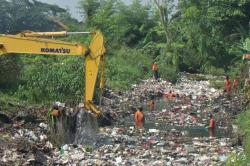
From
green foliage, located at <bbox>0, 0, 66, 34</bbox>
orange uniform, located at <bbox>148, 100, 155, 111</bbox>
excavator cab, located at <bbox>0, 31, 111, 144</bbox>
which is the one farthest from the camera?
green foliage, located at <bbox>0, 0, 66, 34</bbox>

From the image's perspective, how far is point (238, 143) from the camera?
13766mm

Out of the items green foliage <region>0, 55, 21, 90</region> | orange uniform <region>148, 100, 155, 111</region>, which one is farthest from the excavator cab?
orange uniform <region>148, 100, 155, 111</region>

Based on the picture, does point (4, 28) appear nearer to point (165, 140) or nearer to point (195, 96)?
point (195, 96)

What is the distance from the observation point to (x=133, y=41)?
1438 inches

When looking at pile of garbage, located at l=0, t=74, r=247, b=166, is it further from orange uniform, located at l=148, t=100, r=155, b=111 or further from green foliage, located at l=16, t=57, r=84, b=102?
green foliage, located at l=16, t=57, r=84, b=102

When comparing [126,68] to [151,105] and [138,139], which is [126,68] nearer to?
[151,105]

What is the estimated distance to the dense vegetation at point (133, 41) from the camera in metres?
20.3

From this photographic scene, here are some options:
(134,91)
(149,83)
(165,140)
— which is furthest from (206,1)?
(165,140)

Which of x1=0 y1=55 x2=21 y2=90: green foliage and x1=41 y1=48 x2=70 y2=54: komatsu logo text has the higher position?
x1=41 y1=48 x2=70 y2=54: komatsu logo text

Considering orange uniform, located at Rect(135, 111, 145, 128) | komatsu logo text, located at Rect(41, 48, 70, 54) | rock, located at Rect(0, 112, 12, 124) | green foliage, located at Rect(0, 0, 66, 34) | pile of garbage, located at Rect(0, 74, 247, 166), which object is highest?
green foliage, located at Rect(0, 0, 66, 34)

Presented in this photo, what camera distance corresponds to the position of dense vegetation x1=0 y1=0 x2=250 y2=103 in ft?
66.5

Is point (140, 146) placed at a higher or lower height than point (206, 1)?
lower

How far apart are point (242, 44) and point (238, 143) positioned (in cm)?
1401

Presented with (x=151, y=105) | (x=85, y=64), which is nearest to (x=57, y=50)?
(x=85, y=64)
